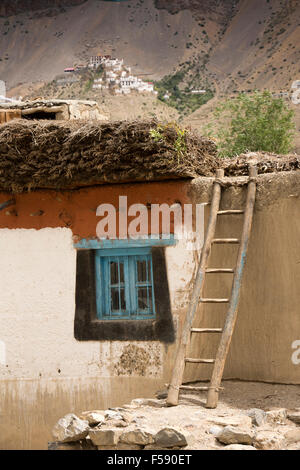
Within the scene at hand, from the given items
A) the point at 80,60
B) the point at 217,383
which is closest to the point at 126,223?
the point at 217,383

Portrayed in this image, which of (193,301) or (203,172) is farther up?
(203,172)

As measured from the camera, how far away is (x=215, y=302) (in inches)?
226

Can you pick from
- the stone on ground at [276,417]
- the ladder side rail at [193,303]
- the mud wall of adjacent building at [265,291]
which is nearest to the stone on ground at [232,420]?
the stone on ground at [276,417]

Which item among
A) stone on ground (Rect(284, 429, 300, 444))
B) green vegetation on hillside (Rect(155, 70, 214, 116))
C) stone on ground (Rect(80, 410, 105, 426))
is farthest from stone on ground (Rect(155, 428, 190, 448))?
green vegetation on hillside (Rect(155, 70, 214, 116))

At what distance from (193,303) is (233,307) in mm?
366

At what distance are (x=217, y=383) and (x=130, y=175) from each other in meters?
2.34

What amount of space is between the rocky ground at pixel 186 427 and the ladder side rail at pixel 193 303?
0.16 meters

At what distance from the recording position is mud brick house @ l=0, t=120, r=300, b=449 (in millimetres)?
6047

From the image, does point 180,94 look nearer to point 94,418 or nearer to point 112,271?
point 112,271

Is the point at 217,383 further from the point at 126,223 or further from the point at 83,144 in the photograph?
the point at 83,144

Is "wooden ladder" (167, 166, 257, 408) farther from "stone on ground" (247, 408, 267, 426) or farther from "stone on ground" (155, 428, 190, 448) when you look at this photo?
"stone on ground" (155, 428, 190, 448)

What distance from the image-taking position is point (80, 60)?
238ft

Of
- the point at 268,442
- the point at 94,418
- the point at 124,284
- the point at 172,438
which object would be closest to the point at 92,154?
the point at 124,284
